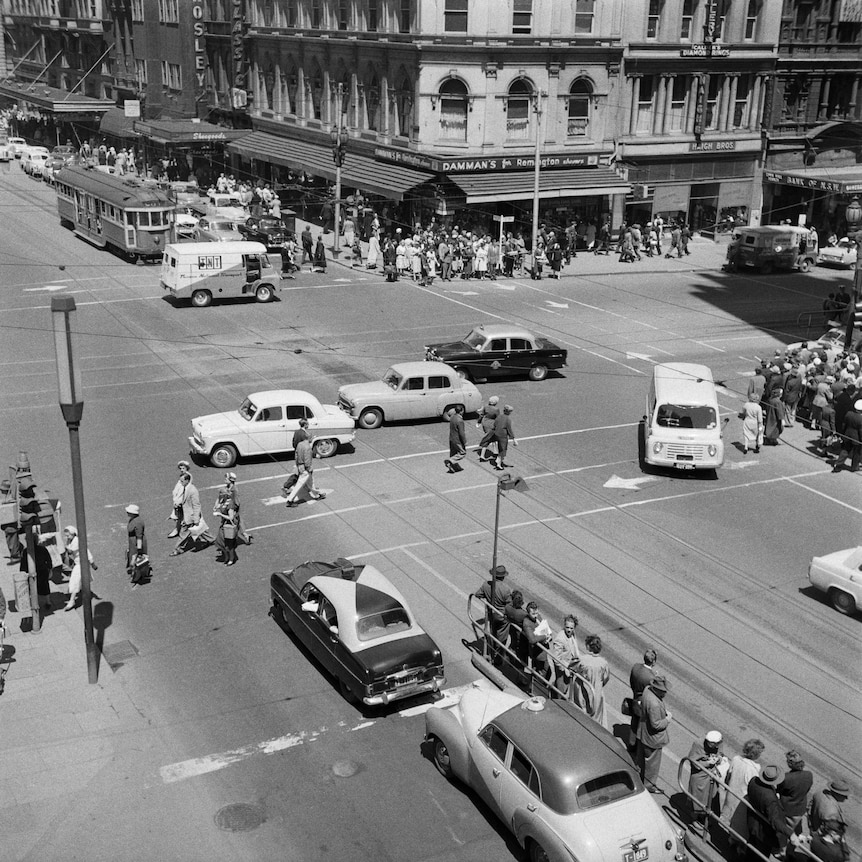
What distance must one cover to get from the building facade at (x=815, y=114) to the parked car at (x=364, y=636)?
154 ft

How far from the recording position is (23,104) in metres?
101

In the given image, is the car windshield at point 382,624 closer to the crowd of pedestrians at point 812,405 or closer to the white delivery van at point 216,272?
the crowd of pedestrians at point 812,405

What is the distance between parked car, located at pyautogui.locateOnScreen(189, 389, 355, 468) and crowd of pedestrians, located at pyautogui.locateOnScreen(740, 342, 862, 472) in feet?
32.8

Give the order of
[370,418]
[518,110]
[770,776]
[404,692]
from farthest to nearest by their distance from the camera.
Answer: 1. [518,110]
2. [370,418]
3. [404,692]
4. [770,776]

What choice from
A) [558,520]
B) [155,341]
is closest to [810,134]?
[155,341]

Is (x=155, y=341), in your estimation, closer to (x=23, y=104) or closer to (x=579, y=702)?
(x=579, y=702)

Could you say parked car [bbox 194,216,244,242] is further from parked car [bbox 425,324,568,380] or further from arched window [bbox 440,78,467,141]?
parked car [bbox 425,324,568,380]

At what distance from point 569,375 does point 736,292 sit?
15.8 metres

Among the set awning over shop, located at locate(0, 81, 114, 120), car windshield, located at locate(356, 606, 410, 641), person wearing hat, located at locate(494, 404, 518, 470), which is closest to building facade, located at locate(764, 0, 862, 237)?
person wearing hat, located at locate(494, 404, 518, 470)

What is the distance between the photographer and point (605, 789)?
1252 cm

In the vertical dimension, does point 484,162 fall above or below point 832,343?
above

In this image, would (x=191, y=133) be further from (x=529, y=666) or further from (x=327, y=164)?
(x=529, y=666)

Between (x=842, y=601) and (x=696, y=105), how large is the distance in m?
42.3

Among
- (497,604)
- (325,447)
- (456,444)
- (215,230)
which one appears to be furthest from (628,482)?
(215,230)
